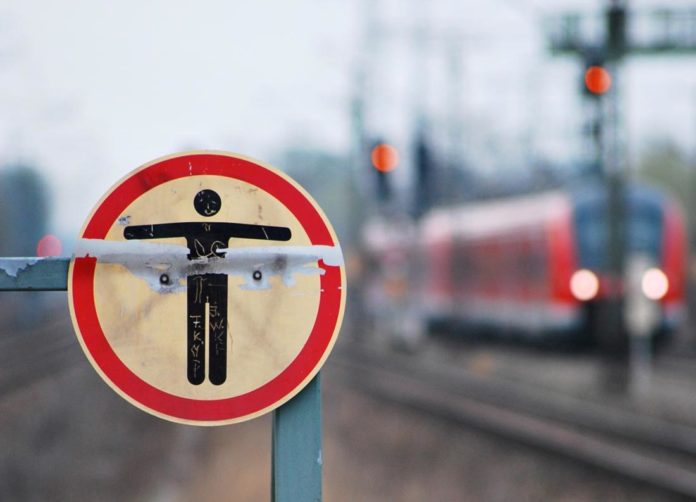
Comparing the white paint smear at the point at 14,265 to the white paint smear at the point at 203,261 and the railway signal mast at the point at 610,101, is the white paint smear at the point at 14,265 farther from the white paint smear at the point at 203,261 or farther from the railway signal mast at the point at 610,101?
the railway signal mast at the point at 610,101

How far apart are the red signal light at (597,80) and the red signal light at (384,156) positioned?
859cm

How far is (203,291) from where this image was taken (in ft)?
10.3

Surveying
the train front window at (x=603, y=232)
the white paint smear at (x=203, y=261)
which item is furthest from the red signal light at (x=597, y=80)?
the white paint smear at (x=203, y=261)

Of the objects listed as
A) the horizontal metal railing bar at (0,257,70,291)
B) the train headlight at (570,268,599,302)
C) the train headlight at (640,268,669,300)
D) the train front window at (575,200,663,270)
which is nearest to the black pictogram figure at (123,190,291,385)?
the horizontal metal railing bar at (0,257,70,291)

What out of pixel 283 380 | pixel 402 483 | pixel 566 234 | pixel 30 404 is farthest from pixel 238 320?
pixel 566 234

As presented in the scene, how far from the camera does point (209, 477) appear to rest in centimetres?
1120

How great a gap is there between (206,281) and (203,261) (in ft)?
0.16

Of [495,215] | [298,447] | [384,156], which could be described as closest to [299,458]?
[298,447]

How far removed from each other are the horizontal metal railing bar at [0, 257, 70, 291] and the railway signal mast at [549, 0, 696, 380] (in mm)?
12457

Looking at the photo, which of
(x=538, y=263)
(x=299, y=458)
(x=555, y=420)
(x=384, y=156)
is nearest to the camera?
(x=299, y=458)

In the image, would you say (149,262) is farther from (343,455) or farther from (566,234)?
(566,234)

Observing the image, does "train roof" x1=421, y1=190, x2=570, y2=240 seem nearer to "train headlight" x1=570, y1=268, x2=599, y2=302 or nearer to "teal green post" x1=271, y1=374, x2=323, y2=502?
"train headlight" x1=570, y1=268, x2=599, y2=302

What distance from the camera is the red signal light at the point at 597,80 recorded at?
15047 mm

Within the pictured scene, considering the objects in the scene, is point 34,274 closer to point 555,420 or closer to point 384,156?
point 555,420
